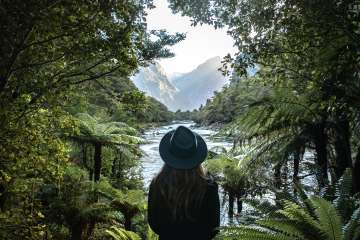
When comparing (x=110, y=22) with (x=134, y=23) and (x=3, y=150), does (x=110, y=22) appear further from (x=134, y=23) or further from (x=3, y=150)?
(x=3, y=150)

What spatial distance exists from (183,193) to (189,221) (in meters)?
0.19

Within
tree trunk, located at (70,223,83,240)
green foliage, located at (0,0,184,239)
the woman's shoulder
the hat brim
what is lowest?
tree trunk, located at (70,223,83,240)

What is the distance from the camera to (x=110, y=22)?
4.63 meters

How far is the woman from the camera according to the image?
256 cm

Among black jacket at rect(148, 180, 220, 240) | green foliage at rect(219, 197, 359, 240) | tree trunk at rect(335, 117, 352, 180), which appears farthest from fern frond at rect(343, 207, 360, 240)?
tree trunk at rect(335, 117, 352, 180)

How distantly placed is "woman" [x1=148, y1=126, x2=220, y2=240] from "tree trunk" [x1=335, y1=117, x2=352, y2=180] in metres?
5.33

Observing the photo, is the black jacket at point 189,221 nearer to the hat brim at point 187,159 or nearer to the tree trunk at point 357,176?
the hat brim at point 187,159

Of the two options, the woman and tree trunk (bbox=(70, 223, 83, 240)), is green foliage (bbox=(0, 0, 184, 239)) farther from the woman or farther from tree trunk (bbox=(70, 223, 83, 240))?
tree trunk (bbox=(70, 223, 83, 240))

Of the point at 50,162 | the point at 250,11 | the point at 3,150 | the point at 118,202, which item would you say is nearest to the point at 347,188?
the point at 250,11

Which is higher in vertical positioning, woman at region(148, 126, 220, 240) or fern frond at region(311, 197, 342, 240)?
woman at region(148, 126, 220, 240)

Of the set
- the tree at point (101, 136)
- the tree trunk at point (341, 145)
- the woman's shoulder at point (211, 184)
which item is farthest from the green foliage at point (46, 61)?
the tree at point (101, 136)

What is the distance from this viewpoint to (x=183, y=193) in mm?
2602

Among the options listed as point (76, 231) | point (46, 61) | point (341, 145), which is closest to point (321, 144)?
point (341, 145)

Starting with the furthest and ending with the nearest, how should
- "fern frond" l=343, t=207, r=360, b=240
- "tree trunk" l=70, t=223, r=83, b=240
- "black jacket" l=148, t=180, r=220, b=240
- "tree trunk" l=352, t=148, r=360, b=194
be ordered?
"tree trunk" l=70, t=223, r=83, b=240 → "tree trunk" l=352, t=148, r=360, b=194 → "fern frond" l=343, t=207, r=360, b=240 → "black jacket" l=148, t=180, r=220, b=240
